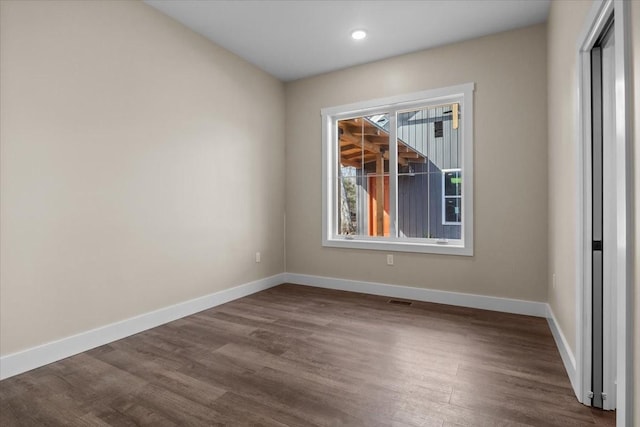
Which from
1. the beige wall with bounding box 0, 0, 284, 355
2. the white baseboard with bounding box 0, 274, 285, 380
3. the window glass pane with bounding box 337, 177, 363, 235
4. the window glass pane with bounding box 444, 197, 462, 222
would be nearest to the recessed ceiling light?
the beige wall with bounding box 0, 0, 284, 355

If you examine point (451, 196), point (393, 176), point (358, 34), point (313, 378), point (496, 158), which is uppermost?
point (358, 34)

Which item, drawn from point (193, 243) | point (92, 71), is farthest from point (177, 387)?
point (92, 71)

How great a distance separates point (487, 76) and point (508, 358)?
2.61 metres

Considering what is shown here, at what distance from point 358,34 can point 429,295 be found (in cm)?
278

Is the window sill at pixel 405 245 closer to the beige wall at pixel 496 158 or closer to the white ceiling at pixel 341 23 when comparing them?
the beige wall at pixel 496 158

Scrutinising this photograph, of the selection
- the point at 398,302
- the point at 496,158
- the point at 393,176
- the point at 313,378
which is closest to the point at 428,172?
the point at 393,176

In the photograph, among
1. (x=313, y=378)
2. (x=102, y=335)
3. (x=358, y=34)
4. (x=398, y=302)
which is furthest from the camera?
(x=398, y=302)

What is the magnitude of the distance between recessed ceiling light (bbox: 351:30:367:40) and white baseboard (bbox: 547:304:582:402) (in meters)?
3.02

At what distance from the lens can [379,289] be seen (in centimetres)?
392

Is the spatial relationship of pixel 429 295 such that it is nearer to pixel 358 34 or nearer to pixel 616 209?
pixel 616 209

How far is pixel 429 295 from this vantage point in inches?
143

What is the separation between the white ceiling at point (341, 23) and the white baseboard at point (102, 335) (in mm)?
2632

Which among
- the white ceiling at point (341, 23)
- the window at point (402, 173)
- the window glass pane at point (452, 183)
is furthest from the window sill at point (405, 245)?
the white ceiling at point (341, 23)

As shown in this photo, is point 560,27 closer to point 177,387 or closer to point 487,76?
point 487,76
